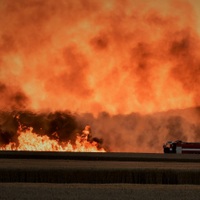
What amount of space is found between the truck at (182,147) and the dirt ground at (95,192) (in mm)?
58352

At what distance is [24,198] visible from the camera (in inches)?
555

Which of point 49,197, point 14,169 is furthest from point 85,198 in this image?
point 14,169

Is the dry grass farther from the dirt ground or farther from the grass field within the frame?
the dirt ground

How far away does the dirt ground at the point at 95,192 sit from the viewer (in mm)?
14688

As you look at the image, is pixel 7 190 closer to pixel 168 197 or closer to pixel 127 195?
pixel 127 195

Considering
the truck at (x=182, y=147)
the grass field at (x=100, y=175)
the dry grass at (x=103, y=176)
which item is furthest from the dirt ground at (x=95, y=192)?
the truck at (x=182, y=147)

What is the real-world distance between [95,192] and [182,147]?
61700mm

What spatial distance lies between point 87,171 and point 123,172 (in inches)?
57.4

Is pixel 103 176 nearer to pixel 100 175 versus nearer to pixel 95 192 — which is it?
Answer: pixel 100 175

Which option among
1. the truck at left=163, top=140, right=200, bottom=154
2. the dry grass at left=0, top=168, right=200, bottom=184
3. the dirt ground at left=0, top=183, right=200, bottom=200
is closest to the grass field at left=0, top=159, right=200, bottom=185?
the dry grass at left=0, top=168, right=200, bottom=184

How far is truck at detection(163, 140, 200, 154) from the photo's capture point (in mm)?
75562

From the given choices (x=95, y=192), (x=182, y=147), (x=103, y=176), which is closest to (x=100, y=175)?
(x=103, y=176)

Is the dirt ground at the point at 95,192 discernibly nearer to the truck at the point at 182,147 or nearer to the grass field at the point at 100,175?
the grass field at the point at 100,175

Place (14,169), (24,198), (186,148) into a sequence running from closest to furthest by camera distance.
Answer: (24,198) → (14,169) → (186,148)
